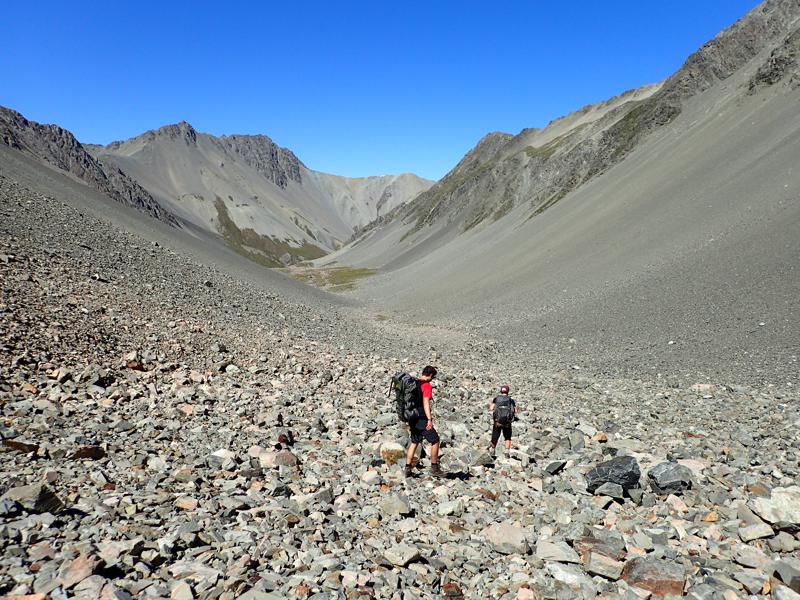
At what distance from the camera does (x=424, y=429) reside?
968 centimetres

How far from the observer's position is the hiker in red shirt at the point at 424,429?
375 inches

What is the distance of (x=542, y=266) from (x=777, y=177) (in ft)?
65.7

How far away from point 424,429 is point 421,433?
10 cm

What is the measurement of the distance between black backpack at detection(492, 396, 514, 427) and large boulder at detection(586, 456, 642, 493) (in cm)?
247

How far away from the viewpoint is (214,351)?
660 inches

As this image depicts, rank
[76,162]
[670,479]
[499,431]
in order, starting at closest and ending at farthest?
[670,479]
[499,431]
[76,162]

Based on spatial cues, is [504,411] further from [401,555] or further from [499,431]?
[401,555]

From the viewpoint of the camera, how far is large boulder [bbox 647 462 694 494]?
8492mm

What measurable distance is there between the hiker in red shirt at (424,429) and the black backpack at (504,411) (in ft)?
7.60

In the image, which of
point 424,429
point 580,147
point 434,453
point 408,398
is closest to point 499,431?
point 434,453

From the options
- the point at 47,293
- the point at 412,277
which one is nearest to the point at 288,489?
the point at 47,293

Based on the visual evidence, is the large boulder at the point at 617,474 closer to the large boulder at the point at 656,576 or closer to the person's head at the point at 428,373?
the large boulder at the point at 656,576

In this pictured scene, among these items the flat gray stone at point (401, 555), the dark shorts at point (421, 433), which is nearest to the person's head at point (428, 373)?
the dark shorts at point (421, 433)

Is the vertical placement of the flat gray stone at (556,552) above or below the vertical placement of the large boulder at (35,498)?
below
